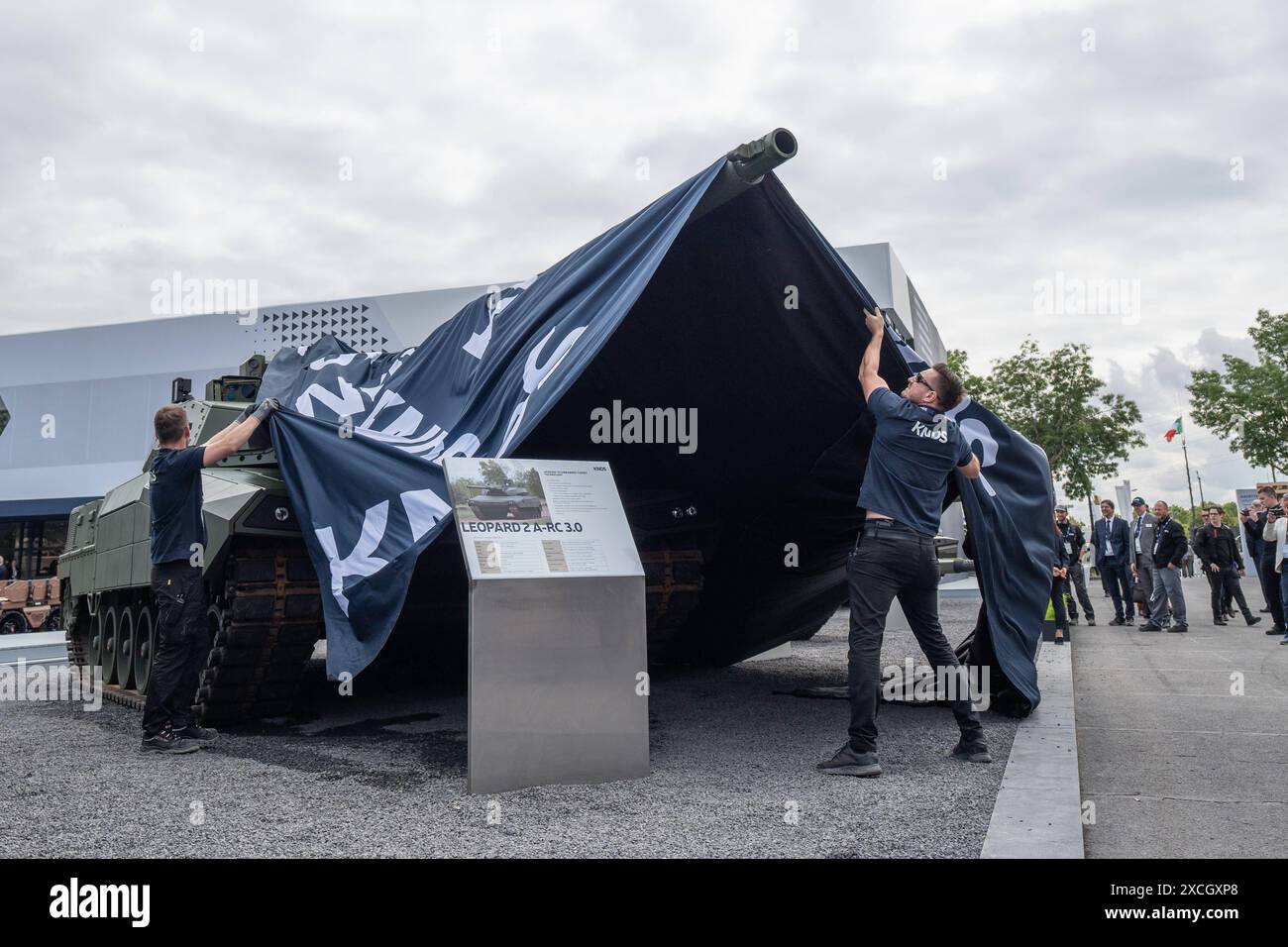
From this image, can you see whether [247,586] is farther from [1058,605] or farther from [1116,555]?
[1116,555]

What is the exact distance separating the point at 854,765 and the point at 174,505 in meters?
4.02

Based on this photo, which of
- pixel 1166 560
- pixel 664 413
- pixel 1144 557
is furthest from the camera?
pixel 1144 557

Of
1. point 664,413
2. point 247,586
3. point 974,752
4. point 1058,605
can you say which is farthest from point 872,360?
point 1058,605

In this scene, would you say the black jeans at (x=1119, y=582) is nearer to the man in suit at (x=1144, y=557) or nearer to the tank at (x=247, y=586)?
the man in suit at (x=1144, y=557)

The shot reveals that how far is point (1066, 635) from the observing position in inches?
484

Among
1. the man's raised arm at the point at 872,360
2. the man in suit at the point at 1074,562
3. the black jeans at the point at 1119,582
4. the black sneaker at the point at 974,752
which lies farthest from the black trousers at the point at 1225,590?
the man's raised arm at the point at 872,360

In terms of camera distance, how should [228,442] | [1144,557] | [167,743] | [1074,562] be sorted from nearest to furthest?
[228,442]
[167,743]
[1144,557]
[1074,562]

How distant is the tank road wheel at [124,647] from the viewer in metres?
8.88

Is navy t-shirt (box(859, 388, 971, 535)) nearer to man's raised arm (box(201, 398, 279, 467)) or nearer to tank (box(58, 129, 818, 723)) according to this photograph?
tank (box(58, 129, 818, 723))

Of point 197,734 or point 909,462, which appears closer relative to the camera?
point 909,462

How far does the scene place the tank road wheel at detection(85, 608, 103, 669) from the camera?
9.96m

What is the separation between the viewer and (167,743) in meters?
6.20

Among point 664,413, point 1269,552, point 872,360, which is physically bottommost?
point 1269,552

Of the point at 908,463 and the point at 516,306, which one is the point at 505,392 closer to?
the point at 516,306
